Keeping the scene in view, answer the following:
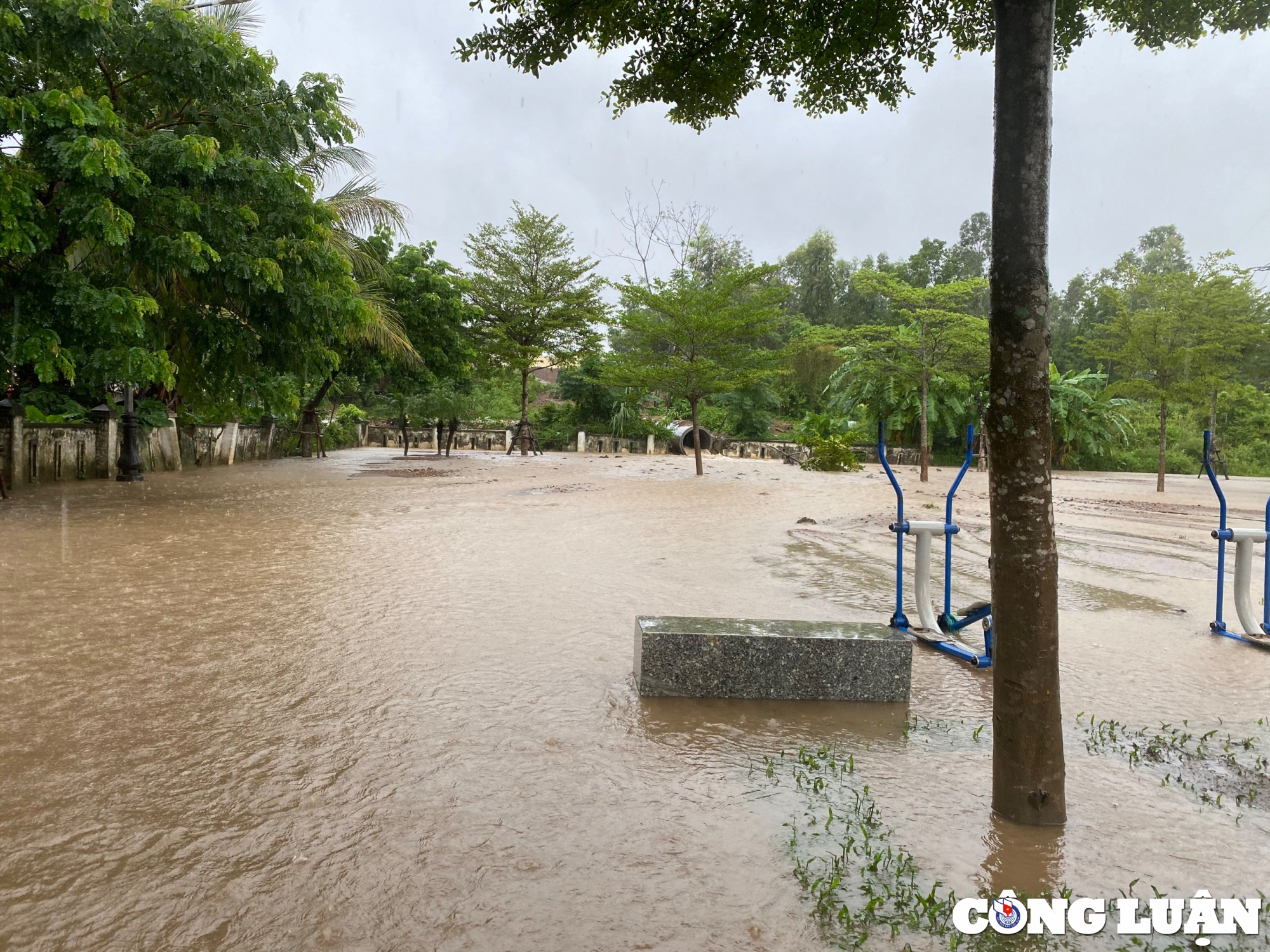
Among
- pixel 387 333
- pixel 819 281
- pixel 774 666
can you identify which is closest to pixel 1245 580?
pixel 774 666

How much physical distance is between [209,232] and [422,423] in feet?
81.7

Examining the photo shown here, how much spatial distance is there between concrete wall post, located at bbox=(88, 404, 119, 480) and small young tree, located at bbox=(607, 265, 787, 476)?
1184 cm

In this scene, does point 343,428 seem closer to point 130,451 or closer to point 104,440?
point 104,440

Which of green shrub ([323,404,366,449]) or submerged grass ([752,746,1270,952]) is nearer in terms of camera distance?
submerged grass ([752,746,1270,952])

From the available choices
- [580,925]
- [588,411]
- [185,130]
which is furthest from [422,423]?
[580,925]

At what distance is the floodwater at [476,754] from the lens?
232cm

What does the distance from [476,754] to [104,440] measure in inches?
583

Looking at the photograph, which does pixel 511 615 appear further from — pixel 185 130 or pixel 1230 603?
pixel 185 130

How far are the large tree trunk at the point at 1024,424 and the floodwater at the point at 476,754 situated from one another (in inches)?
13.6

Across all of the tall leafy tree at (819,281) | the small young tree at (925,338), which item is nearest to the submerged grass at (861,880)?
the small young tree at (925,338)

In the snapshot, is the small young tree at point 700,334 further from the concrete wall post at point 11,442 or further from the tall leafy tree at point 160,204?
the concrete wall post at point 11,442

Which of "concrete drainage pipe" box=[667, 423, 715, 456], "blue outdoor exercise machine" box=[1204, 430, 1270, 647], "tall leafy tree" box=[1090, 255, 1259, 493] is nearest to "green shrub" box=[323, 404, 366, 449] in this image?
"concrete drainage pipe" box=[667, 423, 715, 456]

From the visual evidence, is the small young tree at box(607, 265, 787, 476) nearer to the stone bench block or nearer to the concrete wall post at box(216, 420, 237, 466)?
the concrete wall post at box(216, 420, 237, 466)

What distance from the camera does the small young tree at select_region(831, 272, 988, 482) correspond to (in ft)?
64.2
